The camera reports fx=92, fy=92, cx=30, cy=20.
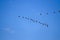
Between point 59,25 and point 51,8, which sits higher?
point 51,8

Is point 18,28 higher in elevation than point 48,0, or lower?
lower

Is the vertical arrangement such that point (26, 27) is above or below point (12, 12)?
below

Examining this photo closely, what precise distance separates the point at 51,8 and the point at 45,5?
2.6 inches

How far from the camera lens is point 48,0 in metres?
0.91

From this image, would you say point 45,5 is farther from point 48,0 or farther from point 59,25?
point 59,25

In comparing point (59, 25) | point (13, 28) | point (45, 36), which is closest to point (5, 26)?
point (13, 28)

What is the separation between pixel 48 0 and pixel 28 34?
39 cm

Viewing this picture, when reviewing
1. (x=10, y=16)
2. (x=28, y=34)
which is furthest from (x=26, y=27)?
(x=10, y=16)

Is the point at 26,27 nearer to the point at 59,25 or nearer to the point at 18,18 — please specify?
the point at 18,18

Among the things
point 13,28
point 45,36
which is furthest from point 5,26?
point 45,36

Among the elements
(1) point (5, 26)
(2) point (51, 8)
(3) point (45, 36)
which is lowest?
(3) point (45, 36)

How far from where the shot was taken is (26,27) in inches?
34.8

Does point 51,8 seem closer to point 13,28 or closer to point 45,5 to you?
point 45,5

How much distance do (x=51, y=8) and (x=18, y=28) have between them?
0.37 metres
